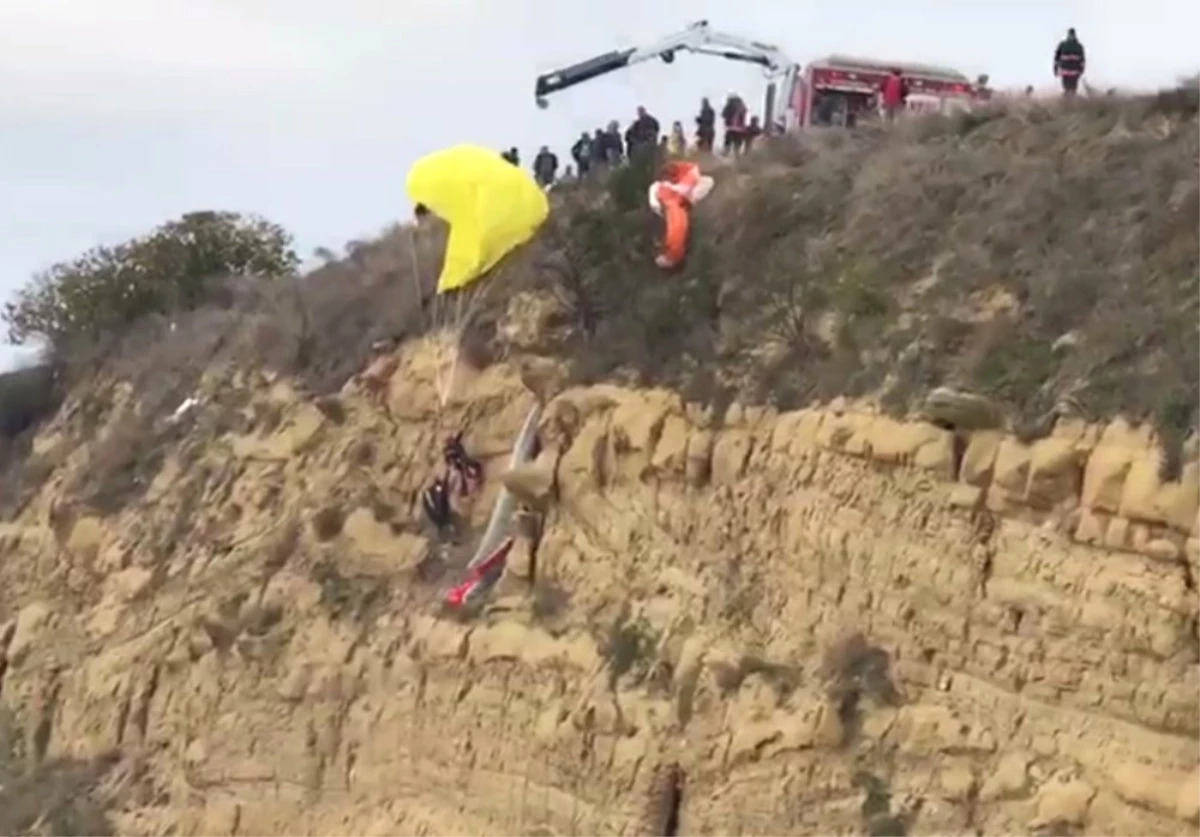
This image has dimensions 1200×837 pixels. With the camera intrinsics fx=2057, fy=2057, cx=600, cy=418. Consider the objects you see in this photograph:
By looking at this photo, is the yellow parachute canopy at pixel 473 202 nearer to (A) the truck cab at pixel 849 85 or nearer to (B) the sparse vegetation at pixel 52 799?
(A) the truck cab at pixel 849 85

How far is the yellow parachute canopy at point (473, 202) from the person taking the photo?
1800cm

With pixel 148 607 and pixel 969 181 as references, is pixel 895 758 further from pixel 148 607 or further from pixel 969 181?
pixel 148 607

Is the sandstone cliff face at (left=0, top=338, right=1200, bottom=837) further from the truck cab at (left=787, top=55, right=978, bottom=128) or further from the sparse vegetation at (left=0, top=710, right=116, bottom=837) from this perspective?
the truck cab at (left=787, top=55, right=978, bottom=128)

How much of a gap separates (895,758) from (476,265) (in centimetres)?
700

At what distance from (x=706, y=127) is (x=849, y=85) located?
164cm

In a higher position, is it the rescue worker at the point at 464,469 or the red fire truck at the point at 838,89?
the red fire truck at the point at 838,89

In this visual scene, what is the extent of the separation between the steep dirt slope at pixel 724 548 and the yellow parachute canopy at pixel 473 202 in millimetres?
525

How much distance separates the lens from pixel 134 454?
2477 centimetres

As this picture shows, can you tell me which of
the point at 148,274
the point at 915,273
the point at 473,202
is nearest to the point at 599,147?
the point at 473,202

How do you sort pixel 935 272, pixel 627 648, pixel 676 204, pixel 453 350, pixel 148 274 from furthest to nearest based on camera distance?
pixel 148 274 → pixel 453 350 → pixel 676 204 → pixel 627 648 → pixel 935 272

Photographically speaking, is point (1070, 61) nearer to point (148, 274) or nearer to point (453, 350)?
point (453, 350)

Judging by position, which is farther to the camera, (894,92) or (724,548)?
(894,92)

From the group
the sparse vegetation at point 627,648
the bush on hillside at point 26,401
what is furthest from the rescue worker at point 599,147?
the bush on hillside at point 26,401

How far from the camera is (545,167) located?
76.2 feet
